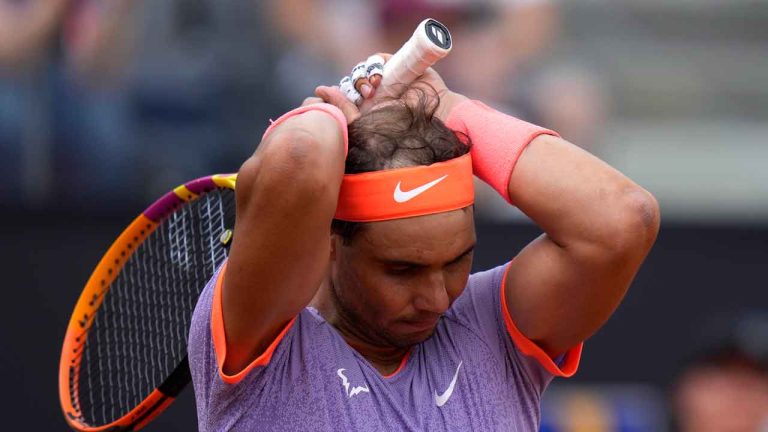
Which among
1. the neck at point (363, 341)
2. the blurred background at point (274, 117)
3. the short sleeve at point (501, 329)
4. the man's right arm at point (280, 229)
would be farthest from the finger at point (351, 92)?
the blurred background at point (274, 117)

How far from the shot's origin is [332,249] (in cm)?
245

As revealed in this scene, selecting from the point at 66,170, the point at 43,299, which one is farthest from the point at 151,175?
the point at 43,299

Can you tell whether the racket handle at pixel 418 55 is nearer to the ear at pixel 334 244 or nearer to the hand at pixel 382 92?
the hand at pixel 382 92

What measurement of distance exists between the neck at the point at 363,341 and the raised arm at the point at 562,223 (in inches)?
10.1

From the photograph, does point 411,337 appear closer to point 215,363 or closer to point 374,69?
point 215,363

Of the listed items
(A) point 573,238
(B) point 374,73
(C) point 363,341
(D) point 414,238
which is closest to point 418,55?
(B) point 374,73

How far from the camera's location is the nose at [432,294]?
2334mm

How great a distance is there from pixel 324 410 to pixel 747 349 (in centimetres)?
232

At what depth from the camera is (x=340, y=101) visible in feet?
7.97

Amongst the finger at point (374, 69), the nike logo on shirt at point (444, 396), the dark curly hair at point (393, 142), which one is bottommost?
the nike logo on shirt at point (444, 396)

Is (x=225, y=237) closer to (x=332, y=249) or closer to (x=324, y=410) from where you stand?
(x=332, y=249)

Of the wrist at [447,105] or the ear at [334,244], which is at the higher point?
the wrist at [447,105]

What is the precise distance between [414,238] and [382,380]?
30 cm

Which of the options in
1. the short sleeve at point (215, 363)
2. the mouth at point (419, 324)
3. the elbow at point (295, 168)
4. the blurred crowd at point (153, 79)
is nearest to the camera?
the elbow at point (295, 168)
